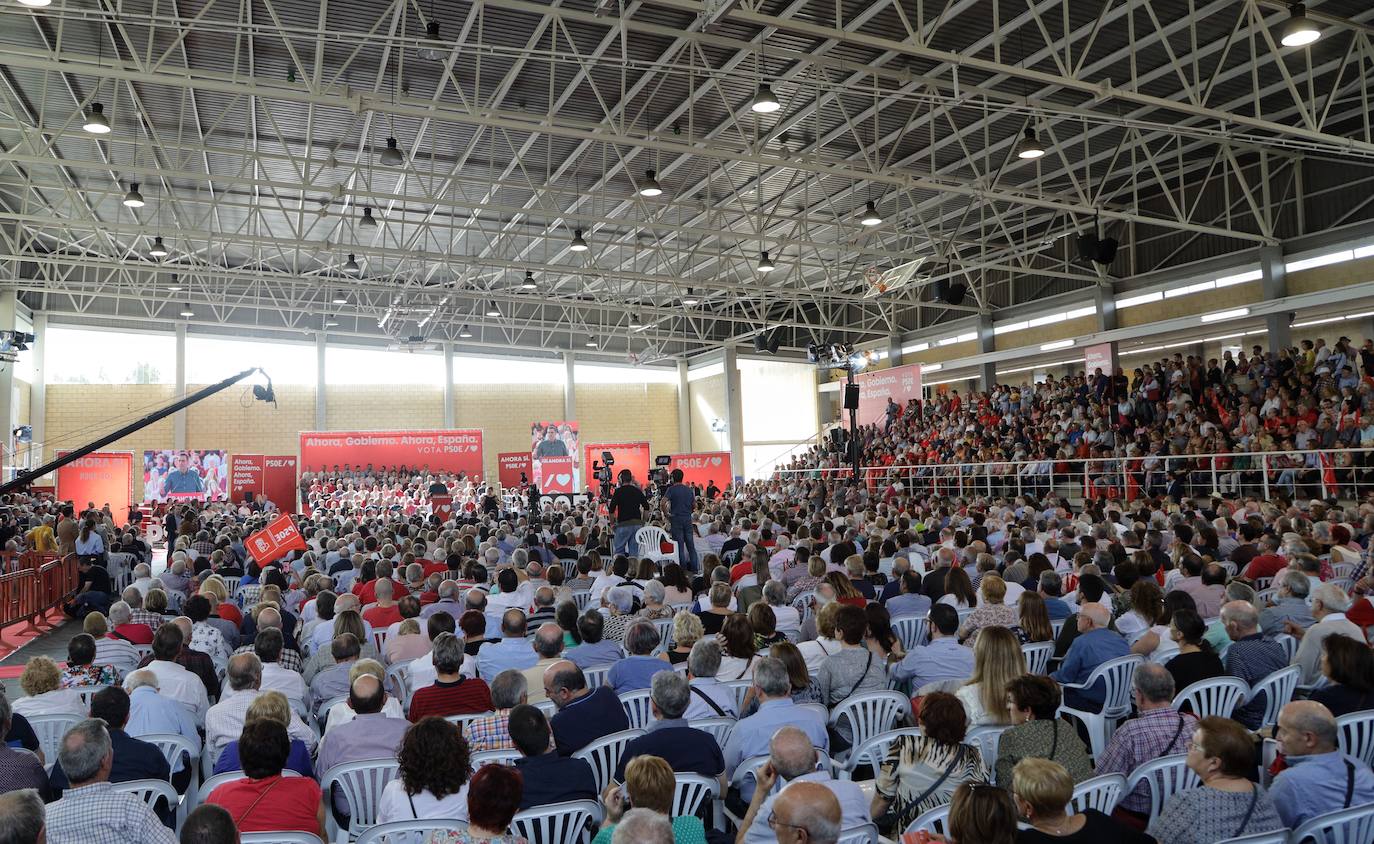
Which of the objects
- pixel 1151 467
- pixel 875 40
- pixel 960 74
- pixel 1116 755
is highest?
pixel 960 74

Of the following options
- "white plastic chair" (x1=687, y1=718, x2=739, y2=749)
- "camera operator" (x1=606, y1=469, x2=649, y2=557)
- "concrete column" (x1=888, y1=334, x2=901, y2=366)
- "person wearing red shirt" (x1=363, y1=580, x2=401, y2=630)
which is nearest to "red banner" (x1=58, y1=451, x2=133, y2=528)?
"camera operator" (x1=606, y1=469, x2=649, y2=557)

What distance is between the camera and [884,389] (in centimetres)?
2748

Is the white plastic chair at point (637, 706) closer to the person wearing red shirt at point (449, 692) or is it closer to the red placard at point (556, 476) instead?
the person wearing red shirt at point (449, 692)

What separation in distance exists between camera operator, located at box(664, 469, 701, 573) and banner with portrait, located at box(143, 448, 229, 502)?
755 inches

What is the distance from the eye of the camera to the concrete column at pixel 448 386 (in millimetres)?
33531

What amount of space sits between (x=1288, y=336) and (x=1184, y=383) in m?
2.73

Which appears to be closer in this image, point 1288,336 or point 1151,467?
point 1151,467

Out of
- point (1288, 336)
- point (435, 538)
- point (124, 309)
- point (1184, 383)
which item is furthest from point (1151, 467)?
point (124, 309)

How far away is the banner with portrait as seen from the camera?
27250 mm

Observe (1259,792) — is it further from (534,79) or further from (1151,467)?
(1151,467)

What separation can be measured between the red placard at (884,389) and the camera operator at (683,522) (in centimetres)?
1415

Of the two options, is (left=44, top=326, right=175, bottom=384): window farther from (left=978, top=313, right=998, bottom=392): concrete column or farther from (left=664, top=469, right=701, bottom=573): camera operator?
(left=978, top=313, right=998, bottom=392): concrete column

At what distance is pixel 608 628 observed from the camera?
6.88 meters

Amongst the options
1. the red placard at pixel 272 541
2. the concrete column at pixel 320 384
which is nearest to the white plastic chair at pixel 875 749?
the red placard at pixel 272 541
